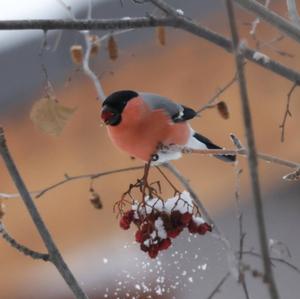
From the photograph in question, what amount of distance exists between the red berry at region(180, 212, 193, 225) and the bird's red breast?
11.9 inches

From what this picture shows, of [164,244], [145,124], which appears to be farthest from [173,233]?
[145,124]

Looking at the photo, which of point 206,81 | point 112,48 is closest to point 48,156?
point 206,81

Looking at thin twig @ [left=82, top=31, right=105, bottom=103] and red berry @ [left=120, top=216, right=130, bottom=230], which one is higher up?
thin twig @ [left=82, top=31, right=105, bottom=103]

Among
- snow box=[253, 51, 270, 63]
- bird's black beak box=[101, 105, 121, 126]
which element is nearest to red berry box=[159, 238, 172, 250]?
snow box=[253, 51, 270, 63]

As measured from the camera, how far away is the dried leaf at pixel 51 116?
1.19 m

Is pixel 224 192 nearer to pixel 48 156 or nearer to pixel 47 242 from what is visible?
pixel 48 156

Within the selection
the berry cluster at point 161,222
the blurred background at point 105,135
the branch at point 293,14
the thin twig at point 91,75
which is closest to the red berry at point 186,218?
the berry cluster at point 161,222

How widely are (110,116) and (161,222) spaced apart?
1.36 feet

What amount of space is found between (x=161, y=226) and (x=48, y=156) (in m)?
1.94

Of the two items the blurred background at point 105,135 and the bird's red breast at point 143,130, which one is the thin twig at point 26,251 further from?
the blurred background at point 105,135

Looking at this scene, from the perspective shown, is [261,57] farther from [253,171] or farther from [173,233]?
[253,171]

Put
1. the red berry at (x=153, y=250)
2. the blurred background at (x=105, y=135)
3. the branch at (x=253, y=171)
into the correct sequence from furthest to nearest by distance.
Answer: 1. the blurred background at (x=105, y=135)
2. the red berry at (x=153, y=250)
3. the branch at (x=253, y=171)

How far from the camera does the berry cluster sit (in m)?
1.19

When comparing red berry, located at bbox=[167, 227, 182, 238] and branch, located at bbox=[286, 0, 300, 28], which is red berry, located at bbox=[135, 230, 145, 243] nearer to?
red berry, located at bbox=[167, 227, 182, 238]
